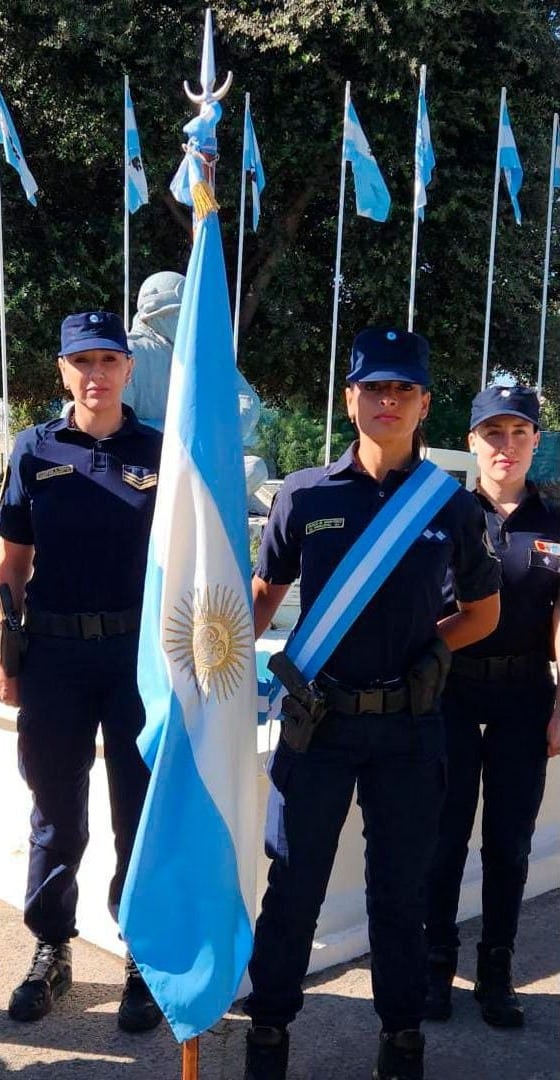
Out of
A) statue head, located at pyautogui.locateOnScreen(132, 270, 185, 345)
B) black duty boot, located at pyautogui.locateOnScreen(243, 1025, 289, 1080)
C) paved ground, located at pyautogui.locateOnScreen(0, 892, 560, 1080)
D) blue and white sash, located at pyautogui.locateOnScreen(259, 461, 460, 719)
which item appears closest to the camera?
blue and white sash, located at pyautogui.locateOnScreen(259, 461, 460, 719)

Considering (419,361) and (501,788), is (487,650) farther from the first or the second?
(419,361)

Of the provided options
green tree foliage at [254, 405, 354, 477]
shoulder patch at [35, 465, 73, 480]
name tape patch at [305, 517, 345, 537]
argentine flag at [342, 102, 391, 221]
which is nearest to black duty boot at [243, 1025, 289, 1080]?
name tape patch at [305, 517, 345, 537]

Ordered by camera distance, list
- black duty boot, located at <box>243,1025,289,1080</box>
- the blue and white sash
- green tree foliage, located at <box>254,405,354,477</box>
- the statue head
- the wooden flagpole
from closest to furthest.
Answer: the wooden flagpole → the blue and white sash → black duty boot, located at <box>243,1025,289,1080</box> → the statue head → green tree foliage, located at <box>254,405,354,477</box>

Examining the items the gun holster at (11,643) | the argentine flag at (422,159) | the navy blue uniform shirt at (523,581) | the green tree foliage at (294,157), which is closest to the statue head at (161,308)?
the gun holster at (11,643)

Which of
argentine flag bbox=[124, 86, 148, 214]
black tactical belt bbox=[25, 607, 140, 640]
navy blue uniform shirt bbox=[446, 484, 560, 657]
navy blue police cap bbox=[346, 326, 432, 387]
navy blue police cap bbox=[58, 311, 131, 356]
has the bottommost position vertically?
black tactical belt bbox=[25, 607, 140, 640]

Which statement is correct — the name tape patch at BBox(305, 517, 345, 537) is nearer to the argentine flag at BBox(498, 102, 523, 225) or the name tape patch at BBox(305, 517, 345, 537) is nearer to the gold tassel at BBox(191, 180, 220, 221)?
the gold tassel at BBox(191, 180, 220, 221)

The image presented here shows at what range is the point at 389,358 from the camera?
248cm

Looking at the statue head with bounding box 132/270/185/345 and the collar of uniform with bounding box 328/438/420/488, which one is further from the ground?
the statue head with bounding box 132/270/185/345

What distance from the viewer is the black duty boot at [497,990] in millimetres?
2900

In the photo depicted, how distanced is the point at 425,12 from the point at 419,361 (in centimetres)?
1282

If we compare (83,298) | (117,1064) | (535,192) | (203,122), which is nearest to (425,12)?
(535,192)

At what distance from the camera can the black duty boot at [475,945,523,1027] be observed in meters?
2.90

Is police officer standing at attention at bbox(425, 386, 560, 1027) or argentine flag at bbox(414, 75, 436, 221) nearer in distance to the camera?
police officer standing at attention at bbox(425, 386, 560, 1027)

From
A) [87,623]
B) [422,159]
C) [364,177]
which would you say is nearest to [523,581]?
[87,623]
